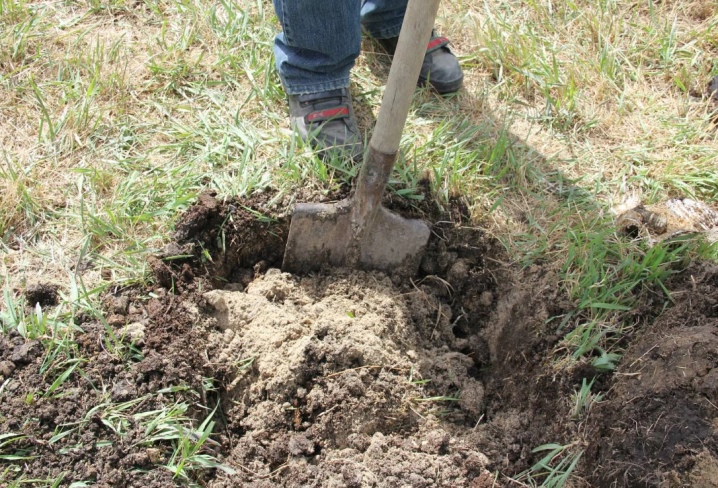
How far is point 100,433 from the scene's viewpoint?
1903 millimetres

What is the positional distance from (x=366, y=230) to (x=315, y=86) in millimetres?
710

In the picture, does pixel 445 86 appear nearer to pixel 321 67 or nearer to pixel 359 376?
pixel 321 67

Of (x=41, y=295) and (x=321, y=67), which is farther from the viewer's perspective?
(x=321, y=67)

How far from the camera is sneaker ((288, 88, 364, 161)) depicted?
2.59 m

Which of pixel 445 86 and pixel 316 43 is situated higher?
pixel 316 43

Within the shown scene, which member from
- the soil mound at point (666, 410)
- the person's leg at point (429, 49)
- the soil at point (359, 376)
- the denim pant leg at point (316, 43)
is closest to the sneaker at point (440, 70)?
the person's leg at point (429, 49)

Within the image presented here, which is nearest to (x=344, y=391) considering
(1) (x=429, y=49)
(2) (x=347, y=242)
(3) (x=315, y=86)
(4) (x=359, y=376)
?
(4) (x=359, y=376)

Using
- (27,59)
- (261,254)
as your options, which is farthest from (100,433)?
(27,59)

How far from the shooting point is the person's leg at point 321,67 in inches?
96.7

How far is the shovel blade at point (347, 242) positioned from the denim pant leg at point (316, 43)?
62 cm

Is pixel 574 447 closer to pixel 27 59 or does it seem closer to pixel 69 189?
pixel 69 189

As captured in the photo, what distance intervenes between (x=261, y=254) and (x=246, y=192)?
245 millimetres

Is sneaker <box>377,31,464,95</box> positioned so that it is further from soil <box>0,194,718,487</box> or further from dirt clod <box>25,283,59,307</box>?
dirt clod <box>25,283,59,307</box>

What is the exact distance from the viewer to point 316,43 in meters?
2.51
